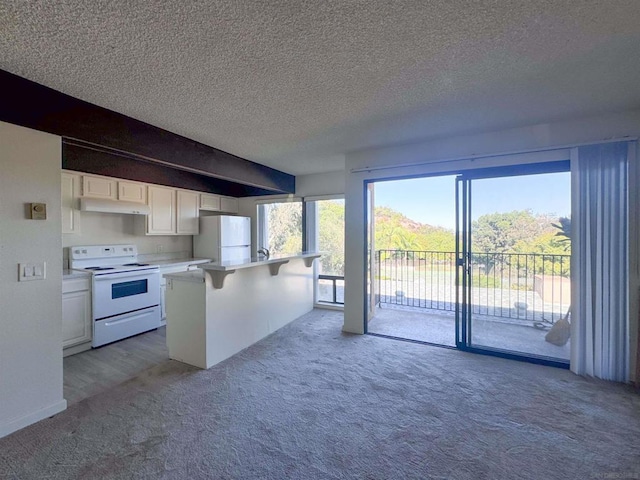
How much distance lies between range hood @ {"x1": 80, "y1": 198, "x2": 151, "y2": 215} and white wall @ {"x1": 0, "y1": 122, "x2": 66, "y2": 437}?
151cm

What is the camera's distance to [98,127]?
7.36ft

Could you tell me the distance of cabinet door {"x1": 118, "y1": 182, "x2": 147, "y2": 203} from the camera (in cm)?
375

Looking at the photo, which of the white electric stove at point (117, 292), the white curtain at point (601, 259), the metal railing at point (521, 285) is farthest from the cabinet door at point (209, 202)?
the white curtain at point (601, 259)

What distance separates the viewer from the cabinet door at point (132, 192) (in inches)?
148

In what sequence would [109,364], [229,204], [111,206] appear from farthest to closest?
[229,204]
[111,206]
[109,364]

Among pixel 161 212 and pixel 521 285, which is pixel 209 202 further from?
pixel 521 285

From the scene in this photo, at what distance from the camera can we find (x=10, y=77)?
1.77 meters

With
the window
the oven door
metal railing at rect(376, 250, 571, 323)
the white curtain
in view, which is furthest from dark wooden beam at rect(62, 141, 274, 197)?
the white curtain

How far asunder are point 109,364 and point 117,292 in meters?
0.90

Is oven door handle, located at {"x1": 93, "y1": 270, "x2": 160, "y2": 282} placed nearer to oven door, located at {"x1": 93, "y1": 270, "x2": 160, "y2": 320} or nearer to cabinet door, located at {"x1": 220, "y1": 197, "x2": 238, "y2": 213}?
oven door, located at {"x1": 93, "y1": 270, "x2": 160, "y2": 320}

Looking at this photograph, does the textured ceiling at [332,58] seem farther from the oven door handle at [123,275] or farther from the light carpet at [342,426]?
the light carpet at [342,426]

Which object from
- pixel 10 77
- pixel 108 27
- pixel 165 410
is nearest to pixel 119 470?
pixel 165 410

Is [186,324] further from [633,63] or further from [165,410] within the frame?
[633,63]

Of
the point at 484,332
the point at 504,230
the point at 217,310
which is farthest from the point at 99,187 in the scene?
the point at 484,332
